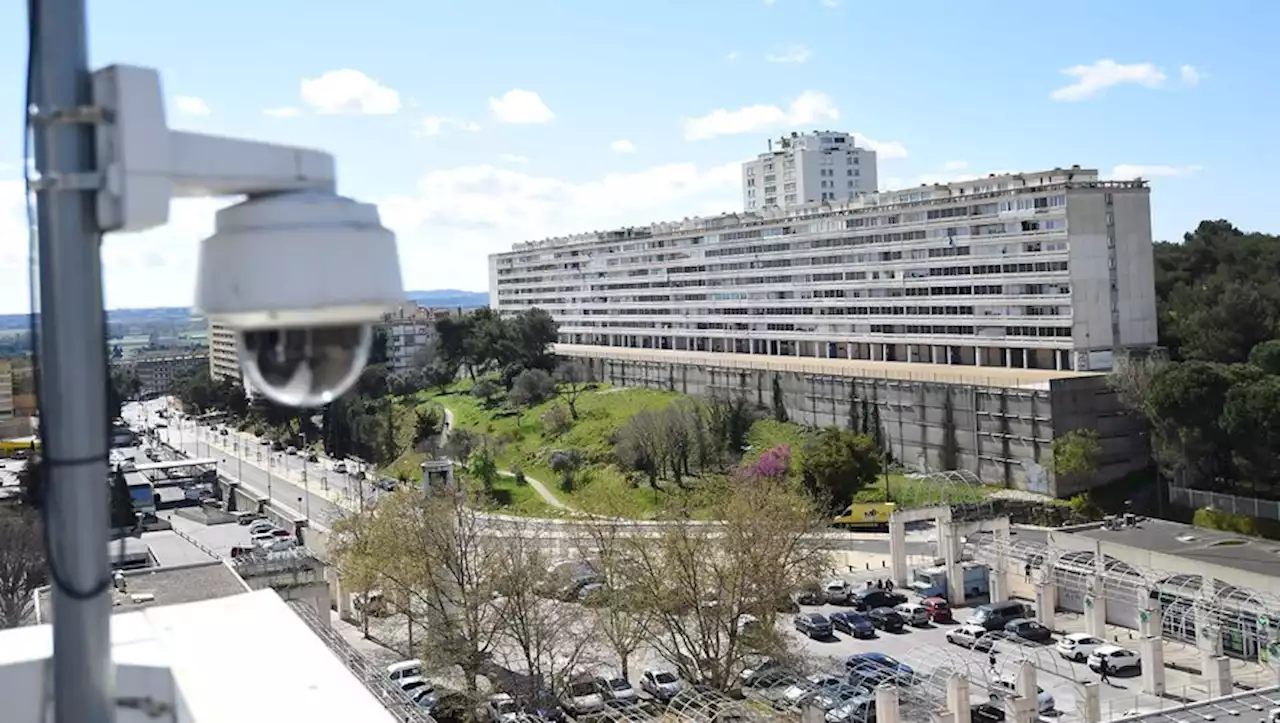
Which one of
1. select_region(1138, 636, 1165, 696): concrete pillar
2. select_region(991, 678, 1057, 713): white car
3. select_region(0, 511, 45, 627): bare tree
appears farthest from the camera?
select_region(0, 511, 45, 627): bare tree

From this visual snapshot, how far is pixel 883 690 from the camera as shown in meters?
12.2

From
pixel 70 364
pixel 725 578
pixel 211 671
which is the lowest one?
pixel 725 578

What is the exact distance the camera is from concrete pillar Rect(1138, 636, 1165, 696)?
14.2 metres

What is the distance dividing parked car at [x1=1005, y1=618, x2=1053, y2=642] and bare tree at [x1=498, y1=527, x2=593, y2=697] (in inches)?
255

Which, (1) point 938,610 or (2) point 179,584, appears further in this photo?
(1) point 938,610

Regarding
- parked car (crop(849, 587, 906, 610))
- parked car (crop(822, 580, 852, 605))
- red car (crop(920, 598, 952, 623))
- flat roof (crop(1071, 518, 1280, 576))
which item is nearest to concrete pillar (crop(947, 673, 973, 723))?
red car (crop(920, 598, 952, 623))

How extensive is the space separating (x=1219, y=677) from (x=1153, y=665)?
767mm

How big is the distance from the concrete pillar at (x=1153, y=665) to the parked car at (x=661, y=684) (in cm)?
598

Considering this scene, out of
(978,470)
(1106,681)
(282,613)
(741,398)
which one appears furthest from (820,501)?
(282,613)

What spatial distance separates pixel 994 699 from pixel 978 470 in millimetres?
14559

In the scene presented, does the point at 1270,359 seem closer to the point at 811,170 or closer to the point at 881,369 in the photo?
the point at 881,369

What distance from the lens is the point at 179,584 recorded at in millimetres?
12383

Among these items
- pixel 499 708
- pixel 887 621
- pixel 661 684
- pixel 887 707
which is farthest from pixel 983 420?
pixel 499 708

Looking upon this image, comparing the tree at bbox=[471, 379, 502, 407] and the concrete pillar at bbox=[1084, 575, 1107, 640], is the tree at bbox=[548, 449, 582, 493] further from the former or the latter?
the concrete pillar at bbox=[1084, 575, 1107, 640]
